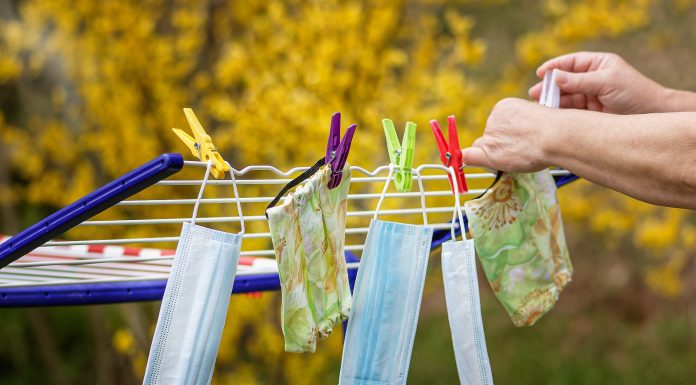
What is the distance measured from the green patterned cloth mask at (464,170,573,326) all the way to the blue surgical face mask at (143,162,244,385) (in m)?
0.42

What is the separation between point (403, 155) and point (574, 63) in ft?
1.40

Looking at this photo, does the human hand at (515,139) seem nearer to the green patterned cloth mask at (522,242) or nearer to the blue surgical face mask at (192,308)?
the green patterned cloth mask at (522,242)

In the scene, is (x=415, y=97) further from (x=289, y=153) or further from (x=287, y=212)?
(x=287, y=212)

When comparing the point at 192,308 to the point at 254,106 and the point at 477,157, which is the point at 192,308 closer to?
the point at 477,157

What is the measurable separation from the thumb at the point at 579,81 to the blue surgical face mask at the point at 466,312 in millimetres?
377

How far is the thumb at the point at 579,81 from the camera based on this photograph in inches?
52.7

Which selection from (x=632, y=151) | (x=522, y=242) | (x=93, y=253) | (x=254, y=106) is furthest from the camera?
(x=254, y=106)

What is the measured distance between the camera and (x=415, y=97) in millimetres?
2414

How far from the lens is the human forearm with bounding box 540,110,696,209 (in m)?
1.04

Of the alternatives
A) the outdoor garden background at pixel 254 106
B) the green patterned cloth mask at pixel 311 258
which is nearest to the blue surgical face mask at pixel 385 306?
the green patterned cloth mask at pixel 311 258

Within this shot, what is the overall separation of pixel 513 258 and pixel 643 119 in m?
0.33

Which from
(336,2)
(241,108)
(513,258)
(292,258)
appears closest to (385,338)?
(292,258)

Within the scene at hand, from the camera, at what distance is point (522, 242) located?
131cm

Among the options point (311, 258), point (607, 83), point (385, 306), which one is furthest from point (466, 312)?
point (607, 83)
